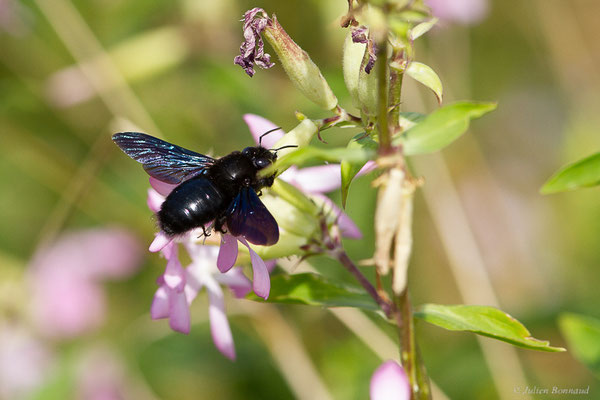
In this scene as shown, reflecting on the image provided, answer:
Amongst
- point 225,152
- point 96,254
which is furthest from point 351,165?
point 96,254

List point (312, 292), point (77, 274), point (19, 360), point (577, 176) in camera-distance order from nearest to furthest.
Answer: point (577, 176) < point (312, 292) < point (19, 360) < point (77, 274)

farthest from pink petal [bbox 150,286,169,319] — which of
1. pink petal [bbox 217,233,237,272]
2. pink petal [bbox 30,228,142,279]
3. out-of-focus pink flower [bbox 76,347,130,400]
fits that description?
pink petal [bbox 30,228,142,279]

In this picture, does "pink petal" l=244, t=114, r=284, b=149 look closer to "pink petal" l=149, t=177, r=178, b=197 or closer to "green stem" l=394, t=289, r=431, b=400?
"pink petal" l=149, t=177, r=178, b=197

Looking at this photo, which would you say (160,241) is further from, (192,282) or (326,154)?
(326,154)

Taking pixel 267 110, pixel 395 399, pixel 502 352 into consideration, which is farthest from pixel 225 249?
pixel 267 110

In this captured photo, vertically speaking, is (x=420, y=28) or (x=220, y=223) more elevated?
(x=420, y=28)

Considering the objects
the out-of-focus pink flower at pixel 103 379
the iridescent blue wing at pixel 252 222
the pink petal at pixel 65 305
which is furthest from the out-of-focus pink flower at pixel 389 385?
the pink petal at pixel 65 305
